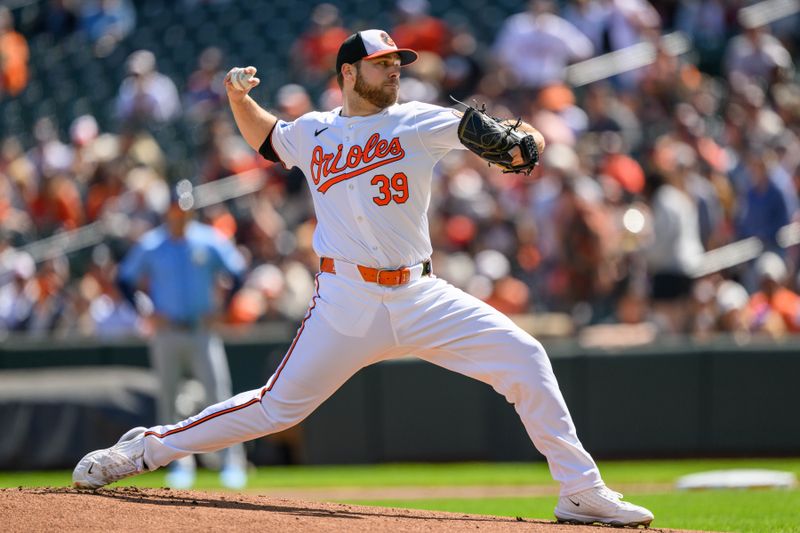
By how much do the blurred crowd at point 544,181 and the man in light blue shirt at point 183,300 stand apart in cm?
52

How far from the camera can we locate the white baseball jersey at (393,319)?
5902mm

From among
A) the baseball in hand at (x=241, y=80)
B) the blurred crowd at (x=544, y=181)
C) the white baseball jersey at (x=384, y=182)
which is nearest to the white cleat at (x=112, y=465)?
the white baseball jersey at (x=384, y=182)

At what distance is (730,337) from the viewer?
11.9m

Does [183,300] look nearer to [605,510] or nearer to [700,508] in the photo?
[700,508]

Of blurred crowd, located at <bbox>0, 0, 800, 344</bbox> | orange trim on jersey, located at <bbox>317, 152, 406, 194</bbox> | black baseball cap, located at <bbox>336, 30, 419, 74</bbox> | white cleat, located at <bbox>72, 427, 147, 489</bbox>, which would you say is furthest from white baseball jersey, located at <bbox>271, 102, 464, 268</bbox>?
blurred crowd, located at <bbox>0, 0, 800, 344</bbox>

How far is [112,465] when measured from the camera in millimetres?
6160

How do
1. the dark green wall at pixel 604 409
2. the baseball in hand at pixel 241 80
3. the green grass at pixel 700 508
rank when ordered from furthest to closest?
A: the dark green wall at pixel 604 409 < the green grass at pixel 700 508 < the baseball in hand at pixel 241 80

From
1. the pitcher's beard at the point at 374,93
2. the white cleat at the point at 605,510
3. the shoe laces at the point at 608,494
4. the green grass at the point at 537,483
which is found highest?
the pitcher's beard at the point at 374,93

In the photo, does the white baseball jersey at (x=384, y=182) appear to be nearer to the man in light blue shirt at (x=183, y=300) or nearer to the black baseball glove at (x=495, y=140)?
the black baseball glove at (x=495, y=140)

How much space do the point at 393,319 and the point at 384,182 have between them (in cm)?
61

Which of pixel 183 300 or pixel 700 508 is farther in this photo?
pixel 183 300

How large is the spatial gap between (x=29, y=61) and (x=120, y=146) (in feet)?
17.2

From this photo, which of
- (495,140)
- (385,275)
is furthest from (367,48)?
(385,275)

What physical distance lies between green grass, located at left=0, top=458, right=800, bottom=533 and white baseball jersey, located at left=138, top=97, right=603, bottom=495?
4.79 feet
